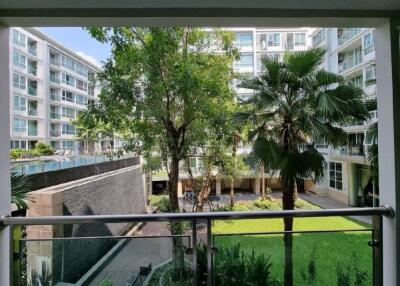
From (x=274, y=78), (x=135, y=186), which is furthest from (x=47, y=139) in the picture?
(x=274, y=78)

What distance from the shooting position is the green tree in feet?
20.9

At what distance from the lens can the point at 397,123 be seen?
5.81 feet

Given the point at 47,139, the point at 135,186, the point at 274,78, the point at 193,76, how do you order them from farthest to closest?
1. the point at 47,139
2. the point at 135,186
3. the point at 193,76
4. the point at 274,78

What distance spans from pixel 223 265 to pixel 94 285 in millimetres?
796

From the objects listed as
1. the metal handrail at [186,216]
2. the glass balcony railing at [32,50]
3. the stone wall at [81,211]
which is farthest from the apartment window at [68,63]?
the metal handrail at [186,216]

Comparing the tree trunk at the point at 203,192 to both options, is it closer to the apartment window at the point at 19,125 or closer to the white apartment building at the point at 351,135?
the white apartment building at the point at 351,135

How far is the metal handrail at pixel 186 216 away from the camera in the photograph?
1701mm

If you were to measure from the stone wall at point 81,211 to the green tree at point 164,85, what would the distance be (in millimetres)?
2110

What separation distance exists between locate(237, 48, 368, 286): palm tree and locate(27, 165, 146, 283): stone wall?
2839 millimetres

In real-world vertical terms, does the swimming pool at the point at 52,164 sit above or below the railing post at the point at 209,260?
above

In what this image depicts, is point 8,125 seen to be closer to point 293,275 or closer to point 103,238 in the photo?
point 103,238

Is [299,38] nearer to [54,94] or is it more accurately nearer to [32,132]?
[32,132]

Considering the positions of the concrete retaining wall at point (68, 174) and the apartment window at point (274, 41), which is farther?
the apartment window at point (274, 41)

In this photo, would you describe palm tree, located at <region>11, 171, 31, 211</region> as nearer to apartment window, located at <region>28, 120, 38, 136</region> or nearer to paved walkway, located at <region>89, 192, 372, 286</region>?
paved walkway, located at <region>89, 192, 372, 286</region>
